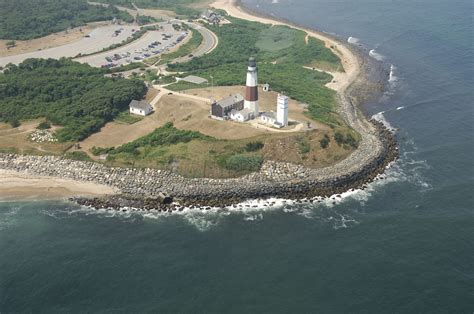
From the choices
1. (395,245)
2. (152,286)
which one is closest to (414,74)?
(395,245)

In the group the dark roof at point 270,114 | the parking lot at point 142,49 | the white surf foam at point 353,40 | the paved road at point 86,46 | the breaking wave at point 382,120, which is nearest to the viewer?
the dark roof at point 270,114

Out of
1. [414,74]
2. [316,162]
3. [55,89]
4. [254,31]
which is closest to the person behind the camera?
[316,162]

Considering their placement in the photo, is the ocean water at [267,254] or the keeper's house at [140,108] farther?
the keeper's house at [140,108]

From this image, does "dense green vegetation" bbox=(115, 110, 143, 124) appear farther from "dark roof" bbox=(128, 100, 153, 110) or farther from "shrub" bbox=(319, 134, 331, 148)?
"shrub" bbox=(319, 134, 331, 148)

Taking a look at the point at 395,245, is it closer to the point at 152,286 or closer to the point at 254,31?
the point at 152,286

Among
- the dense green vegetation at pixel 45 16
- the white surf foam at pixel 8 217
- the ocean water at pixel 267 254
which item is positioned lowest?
the white surf foam at pixel 8 217

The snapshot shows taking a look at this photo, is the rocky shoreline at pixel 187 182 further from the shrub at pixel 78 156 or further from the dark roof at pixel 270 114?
the dark roof at pixel 270 114

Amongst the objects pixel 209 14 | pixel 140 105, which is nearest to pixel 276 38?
pixel 209 14

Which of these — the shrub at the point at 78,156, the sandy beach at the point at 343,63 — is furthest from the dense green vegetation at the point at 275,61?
the shrub at the point at 78,156
